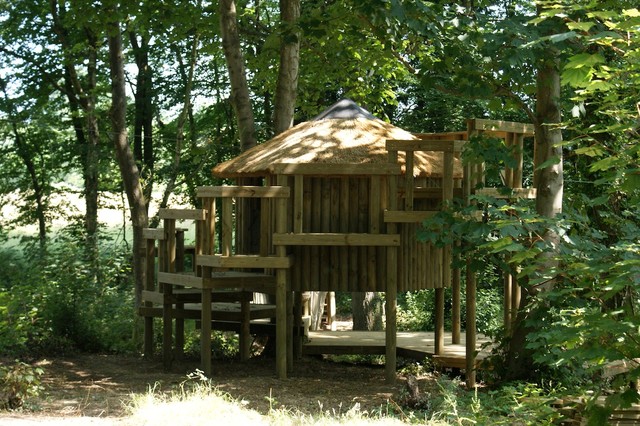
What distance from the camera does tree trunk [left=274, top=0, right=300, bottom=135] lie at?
1259 cm

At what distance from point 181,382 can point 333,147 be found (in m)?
3.21

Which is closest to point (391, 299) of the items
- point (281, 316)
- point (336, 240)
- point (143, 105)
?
point (336, 240)

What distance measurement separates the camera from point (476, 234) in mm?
8266

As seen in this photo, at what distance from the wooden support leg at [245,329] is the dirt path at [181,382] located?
145 mm

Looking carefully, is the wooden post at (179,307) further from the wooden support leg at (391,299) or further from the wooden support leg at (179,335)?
the wooden support leg at (391,299)

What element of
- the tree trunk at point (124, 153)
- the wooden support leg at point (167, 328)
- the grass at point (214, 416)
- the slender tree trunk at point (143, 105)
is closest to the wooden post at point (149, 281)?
the wooden support leg at point (167, 328)

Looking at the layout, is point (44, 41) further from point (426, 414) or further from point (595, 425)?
point (595, 425)

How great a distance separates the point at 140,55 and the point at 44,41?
2.58 meters

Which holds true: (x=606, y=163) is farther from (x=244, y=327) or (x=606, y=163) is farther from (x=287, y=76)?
(x=287, y=76)

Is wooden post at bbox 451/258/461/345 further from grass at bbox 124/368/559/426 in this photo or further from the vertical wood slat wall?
grass at bbox 124/368/559/426

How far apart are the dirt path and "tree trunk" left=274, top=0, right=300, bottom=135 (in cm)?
340

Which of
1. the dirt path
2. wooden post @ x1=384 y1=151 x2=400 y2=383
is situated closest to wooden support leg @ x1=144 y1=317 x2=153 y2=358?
the dirt path

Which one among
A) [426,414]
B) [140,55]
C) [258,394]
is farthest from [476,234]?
[140,55]

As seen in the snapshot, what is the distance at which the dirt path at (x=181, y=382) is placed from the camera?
8.10 m
